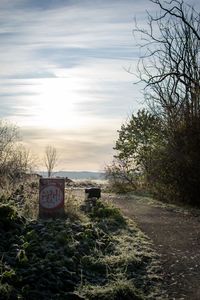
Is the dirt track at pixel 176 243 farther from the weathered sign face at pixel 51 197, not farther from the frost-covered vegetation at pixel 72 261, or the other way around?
the weathered sign face at pixel 51 197

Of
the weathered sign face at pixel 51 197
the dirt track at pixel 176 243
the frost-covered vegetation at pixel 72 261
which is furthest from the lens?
the weathered sign face at pixel 51 197

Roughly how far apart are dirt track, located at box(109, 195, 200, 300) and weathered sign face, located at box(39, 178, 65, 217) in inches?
76.9

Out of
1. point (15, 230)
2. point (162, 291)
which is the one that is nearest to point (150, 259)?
point (162, 291)

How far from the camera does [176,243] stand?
9.40 meters

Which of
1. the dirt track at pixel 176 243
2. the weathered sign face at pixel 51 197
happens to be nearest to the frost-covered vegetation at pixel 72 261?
the dirt track at pixel 176 243

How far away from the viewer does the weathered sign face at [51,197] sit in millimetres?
10781

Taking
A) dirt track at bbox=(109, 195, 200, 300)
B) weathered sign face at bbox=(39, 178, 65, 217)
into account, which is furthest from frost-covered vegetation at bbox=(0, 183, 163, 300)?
weathered sign face at bbox=(39, 178, 65, 217)

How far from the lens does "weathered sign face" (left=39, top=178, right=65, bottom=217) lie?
35.4 feet

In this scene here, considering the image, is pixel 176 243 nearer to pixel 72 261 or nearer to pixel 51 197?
pixel 72 261

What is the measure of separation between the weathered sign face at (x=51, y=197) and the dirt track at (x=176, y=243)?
6.41 ft

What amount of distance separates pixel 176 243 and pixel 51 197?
3.01 meters

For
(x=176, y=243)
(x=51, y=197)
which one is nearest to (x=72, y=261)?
(x=176, y=243)

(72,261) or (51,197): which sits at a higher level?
(51,197)

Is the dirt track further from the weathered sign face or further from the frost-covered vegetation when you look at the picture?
the weathered sign face
